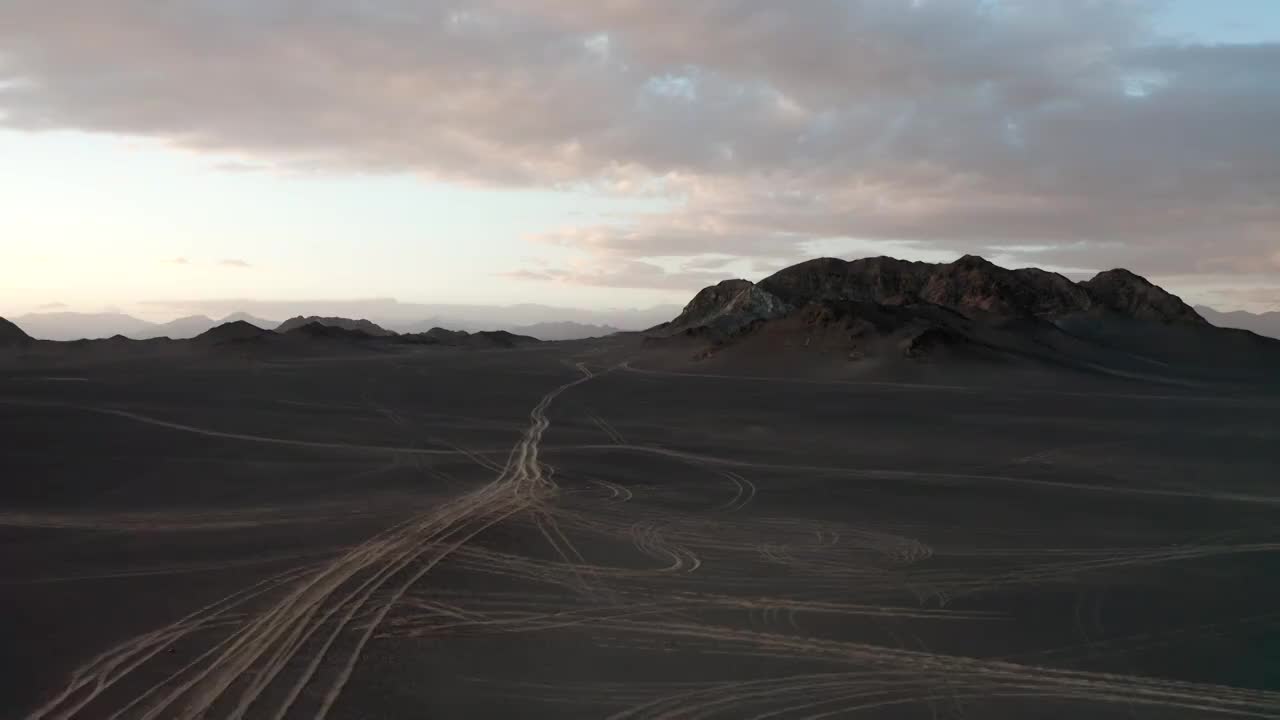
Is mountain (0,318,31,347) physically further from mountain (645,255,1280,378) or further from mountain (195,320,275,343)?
mountain (645,255,1280,378)

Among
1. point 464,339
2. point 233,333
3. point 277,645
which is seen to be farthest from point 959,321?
point 277,645

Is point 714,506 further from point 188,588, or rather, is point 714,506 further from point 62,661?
point 62,661

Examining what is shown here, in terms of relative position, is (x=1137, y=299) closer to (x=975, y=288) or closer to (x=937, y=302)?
(x=975, y=288)

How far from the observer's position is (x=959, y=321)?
74.6 meters

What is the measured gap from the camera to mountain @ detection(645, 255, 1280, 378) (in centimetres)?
5762

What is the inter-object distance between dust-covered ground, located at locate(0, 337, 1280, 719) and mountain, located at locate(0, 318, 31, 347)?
198 feet

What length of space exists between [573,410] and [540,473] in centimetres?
1456

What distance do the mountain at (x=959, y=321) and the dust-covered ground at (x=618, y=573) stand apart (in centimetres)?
3037

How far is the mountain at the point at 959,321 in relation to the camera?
57625mm

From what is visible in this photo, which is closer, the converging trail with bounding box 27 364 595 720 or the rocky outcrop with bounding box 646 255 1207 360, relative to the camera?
the converging trail with bounding box 27 364 595 720

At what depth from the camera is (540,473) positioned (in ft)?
65.5

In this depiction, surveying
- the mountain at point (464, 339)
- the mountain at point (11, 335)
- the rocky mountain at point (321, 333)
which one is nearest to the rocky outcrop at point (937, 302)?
the mountain at point (464, 339)

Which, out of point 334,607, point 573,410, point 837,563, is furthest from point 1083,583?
point 573,410

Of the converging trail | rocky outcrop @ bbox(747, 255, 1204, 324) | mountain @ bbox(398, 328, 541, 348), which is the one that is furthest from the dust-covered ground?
rocky outcrop @ bbox(747, 255, 1204, 324)
